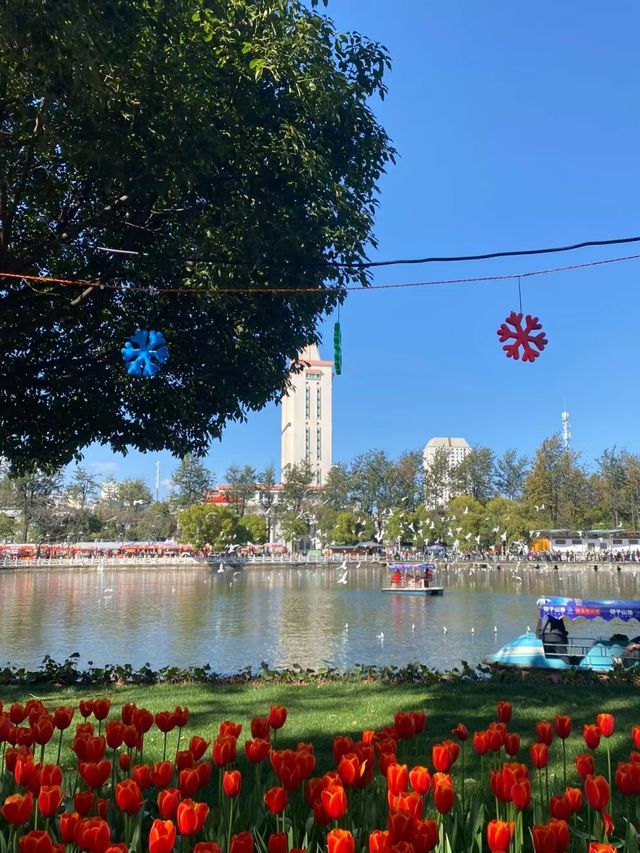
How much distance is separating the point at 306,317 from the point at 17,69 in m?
3.92

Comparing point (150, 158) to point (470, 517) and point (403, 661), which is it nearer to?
point (403, 661)

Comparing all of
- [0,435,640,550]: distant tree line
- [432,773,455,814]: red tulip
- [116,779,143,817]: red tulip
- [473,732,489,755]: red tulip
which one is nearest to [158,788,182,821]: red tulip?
[116,779,143,817]: red tulip

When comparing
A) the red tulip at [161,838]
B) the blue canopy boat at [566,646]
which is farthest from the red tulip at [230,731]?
the blue canopy boat at [566,646]

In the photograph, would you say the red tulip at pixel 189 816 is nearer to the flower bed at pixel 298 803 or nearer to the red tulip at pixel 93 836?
the flower bed at pixel 298 803

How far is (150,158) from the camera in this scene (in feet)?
21.9

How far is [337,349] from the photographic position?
27.9ft

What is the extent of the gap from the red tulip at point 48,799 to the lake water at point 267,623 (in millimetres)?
12484

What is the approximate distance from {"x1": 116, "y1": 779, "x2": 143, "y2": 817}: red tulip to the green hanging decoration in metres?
6.45

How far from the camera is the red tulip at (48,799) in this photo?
232 centimetres

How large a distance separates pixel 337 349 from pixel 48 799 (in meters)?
6.64

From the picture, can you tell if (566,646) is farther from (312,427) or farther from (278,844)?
(312,427)

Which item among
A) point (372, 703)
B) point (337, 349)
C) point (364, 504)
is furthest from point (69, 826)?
point (364, 504)

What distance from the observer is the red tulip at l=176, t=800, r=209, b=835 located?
2145mm

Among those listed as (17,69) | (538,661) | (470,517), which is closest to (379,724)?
(17,69)
